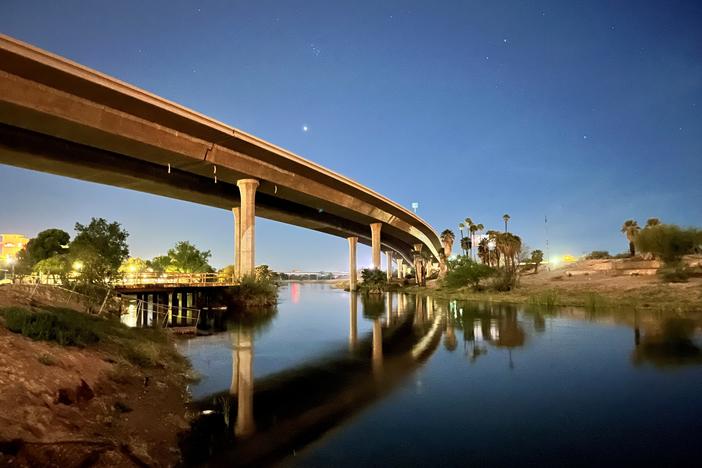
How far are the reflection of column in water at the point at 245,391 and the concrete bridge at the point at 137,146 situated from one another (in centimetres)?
2112

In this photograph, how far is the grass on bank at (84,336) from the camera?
10.5 metres

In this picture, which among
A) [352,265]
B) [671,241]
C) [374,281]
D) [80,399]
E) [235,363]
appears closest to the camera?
[80,399]

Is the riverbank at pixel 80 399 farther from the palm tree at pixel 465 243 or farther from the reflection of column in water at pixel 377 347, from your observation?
the palm tree at pixel 465 243

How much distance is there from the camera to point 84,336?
39.0 feet

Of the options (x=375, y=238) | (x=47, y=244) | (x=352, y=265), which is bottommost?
(x=352, y=265)

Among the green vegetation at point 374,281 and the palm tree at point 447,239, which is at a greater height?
the palm tree at point 447,239

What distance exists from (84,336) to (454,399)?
1099 centimetres

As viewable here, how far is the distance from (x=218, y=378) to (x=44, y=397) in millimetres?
6841

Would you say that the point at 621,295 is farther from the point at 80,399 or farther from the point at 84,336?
the point at 80,399

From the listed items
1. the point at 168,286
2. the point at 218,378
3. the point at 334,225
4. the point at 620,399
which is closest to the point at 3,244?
the point at 334,225

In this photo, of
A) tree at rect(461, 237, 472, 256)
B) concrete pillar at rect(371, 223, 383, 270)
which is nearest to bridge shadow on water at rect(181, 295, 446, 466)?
concrete pillar at rect(371, 223, 383, 270)

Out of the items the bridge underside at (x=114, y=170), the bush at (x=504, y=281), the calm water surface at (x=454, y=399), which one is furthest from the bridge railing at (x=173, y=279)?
the bush at (x=504, y=281)

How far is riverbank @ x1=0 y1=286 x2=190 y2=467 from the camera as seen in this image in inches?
248

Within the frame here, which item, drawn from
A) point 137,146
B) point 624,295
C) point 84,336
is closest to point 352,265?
point 624,295
